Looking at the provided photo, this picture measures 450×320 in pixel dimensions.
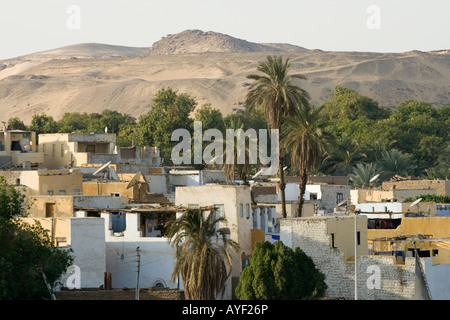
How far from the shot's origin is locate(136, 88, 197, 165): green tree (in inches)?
4043

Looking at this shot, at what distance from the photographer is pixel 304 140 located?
48.7 m

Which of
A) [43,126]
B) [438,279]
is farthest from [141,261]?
[43,126]

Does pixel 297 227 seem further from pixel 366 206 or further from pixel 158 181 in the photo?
pixel 158 181

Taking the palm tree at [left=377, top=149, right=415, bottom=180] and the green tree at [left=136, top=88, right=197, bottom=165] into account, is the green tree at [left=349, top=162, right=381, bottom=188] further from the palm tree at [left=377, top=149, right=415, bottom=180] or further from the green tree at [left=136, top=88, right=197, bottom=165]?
the green tree at [left=136, top=88, right=197, bottom=165]

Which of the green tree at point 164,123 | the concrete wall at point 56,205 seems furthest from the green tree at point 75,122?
the concrete wall at point 56,205

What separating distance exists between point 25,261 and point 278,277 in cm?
767

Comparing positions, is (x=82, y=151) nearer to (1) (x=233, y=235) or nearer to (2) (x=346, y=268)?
(1) (x=233, y=235)

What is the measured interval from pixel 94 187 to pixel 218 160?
702cm

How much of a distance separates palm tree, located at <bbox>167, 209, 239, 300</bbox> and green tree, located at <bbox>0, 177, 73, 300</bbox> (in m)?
3.50

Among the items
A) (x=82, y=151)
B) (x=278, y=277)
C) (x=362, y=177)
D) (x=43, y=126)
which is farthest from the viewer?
(x=43, y=126)

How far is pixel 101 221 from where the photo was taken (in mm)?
36531

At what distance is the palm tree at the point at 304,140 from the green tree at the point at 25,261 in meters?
17.0

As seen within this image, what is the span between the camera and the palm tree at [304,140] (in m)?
48.8

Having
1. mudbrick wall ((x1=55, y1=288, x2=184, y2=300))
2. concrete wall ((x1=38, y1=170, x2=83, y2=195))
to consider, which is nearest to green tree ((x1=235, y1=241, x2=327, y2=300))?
mudbrick wall ((x1=55, y1=288, x2=184, y2=300))
